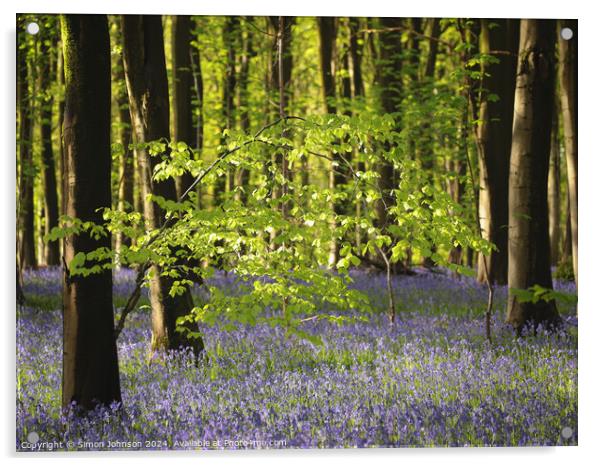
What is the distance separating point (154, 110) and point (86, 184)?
1668 mm

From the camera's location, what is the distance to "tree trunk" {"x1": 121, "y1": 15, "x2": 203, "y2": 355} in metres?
5.88

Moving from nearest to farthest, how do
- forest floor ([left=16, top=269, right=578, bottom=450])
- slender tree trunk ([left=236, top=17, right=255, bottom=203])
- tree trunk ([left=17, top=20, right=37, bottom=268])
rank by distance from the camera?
1. forest floor ([left=16, top=269, right=578, bottom=450])
2. tree trunk ([left=17, top=20, right=37, bottom=268])
3. slender tree trunk ([left=236, top=17, right=255, bottom=203])

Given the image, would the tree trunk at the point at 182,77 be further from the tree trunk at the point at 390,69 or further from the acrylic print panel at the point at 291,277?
the tree trunk at the point at 390,69

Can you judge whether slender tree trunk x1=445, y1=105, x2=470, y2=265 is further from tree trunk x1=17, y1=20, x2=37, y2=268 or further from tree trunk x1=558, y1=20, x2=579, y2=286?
tree trunk x1=17, y1=20, x2=37, y2=268

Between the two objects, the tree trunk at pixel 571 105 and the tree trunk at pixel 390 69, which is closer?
the tree trunk at pixel 571 105

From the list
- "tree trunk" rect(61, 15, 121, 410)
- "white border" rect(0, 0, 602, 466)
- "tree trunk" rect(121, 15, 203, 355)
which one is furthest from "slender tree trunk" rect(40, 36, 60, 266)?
"tree trunk" rect(61, 15, 121, 410)

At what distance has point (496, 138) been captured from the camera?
7945mm

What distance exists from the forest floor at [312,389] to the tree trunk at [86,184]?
53 cm

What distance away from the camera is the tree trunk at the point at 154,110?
5.88m

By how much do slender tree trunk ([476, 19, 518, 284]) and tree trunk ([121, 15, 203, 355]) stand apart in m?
3.27

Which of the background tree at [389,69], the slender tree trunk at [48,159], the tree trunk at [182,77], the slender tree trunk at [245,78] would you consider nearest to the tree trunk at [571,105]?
the background tree at [389,69]
